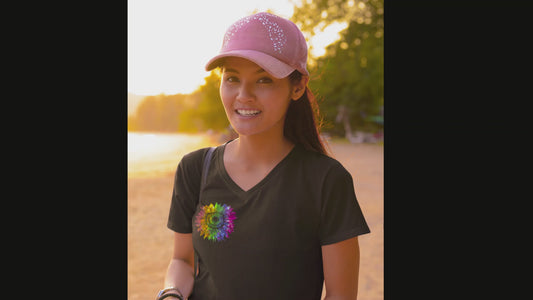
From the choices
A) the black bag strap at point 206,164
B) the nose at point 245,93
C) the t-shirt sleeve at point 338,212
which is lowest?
the t-shirt sleeve at point 338,212

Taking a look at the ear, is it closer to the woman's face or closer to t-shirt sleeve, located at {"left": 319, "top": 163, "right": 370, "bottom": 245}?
the woman's face

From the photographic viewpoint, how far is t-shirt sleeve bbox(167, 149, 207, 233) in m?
1.82

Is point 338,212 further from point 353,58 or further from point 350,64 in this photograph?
point 353,58

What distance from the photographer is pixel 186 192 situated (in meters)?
1.82

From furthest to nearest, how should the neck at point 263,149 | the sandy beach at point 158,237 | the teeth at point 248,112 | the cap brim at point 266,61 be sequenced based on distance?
the sandy beach at point 158,237 < the neck at point 263,149 < the teeth at point 248,112 < the cap brim at point 266,61

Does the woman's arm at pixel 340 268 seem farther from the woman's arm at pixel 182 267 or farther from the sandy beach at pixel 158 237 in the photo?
the woman's arm at pixel 182 267

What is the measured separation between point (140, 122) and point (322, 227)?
66.4 m

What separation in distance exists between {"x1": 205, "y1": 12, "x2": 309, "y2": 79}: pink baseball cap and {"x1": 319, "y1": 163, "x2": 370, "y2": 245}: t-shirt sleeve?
1.52 feet

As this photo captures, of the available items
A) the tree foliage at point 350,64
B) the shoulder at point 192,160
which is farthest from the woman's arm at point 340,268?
the tree foliage at point 350,64

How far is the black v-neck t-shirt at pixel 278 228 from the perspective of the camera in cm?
160

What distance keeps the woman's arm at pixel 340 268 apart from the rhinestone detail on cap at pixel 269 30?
801 mm

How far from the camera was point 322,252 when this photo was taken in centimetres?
163

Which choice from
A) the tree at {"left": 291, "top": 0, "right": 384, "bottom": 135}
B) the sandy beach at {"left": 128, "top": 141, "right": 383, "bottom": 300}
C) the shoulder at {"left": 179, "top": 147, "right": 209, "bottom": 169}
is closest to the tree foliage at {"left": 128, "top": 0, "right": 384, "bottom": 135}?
the tree at {"left": 291, "top": 0, "right": 384, "bottom": 135}

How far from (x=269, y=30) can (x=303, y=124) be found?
45cm
